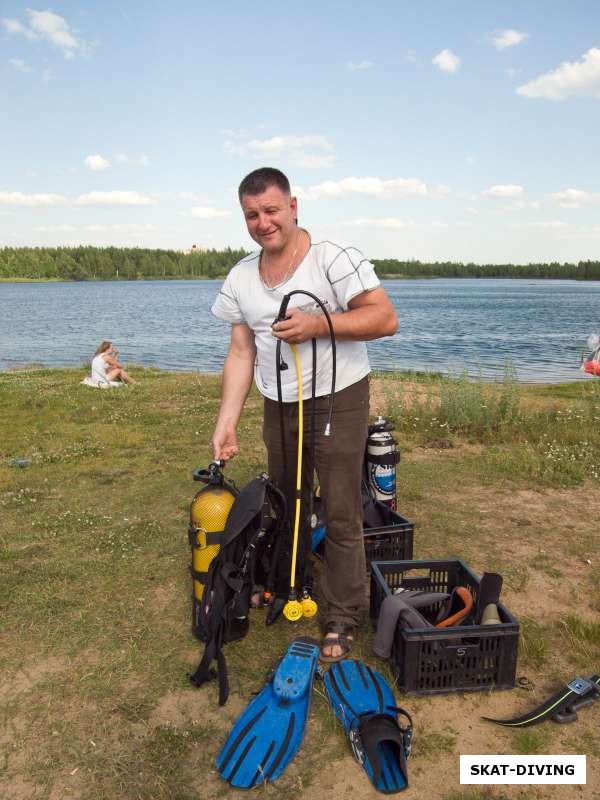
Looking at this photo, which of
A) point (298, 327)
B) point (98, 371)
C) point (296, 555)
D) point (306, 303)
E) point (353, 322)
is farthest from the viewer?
point (98, 371)

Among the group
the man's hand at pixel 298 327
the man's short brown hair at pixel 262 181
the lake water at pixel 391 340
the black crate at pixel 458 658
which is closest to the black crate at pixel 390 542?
the black crate at pixel 458 658

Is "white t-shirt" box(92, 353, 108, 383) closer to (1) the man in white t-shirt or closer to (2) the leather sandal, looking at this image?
(1) the man in white t-shirt

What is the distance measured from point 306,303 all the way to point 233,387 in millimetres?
943

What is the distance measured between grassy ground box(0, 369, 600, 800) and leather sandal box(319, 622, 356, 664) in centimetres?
13

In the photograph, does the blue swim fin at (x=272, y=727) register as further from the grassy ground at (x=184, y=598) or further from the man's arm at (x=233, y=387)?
the man's arm at (x=233, y=387)

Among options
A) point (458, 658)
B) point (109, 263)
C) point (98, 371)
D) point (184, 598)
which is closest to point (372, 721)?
point (458, 658)

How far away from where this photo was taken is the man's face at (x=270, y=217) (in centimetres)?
348

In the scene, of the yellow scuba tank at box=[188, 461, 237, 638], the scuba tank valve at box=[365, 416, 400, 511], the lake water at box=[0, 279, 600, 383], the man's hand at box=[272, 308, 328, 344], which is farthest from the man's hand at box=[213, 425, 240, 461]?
the lake water at box=[0, 279, 600, 383]

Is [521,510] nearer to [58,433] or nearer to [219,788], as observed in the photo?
[219,788]

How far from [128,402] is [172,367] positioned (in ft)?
47.0

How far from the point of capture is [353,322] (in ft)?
11.2

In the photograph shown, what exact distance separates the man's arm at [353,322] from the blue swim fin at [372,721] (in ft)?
6.31

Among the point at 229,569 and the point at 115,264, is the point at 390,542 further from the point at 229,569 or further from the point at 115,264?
the point at 115,264

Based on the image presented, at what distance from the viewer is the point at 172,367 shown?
2609 centimetres
